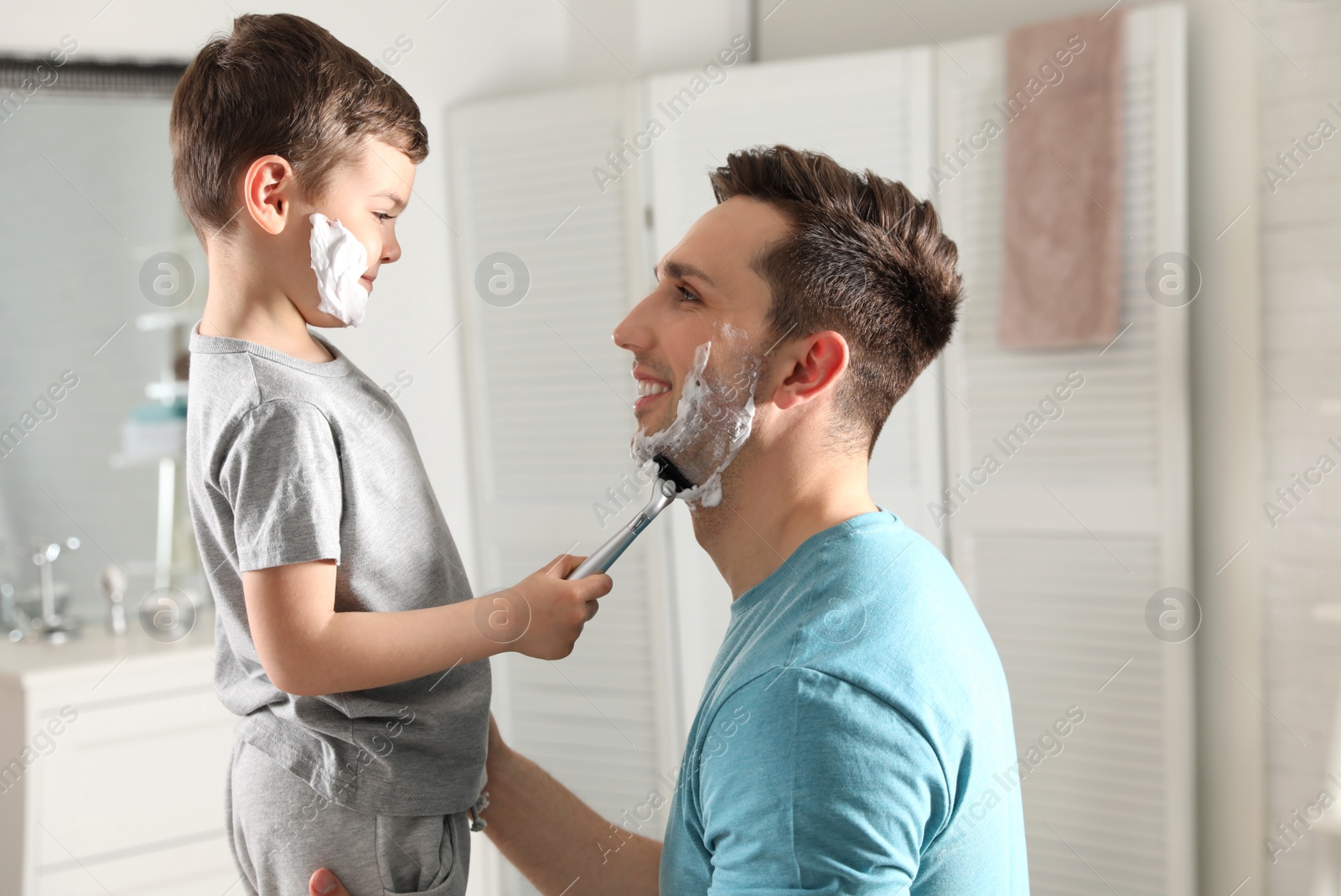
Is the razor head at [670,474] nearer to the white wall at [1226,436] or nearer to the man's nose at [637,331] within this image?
the man's nose at [637,331]

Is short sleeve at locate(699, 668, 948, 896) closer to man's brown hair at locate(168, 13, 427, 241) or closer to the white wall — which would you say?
man's brown hair at locate(168, 13, 427, 241)

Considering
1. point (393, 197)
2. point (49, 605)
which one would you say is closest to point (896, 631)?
point (393, 197)

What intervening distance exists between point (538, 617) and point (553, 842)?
1.25 ft

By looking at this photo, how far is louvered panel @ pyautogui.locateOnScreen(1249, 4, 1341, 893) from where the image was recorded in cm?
195

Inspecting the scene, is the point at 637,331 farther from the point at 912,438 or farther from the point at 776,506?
the point at 912,438

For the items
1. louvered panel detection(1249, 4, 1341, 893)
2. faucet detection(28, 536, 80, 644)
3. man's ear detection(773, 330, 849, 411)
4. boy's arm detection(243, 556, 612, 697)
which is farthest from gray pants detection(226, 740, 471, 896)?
louvered panel detection(1249, 4, 1341, 893)

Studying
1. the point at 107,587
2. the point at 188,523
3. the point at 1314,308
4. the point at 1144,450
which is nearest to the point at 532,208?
the point at 188,523

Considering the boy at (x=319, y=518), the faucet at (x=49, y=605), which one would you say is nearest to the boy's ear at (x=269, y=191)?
the boy at (x=319, y=518)

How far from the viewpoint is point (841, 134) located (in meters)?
2.23

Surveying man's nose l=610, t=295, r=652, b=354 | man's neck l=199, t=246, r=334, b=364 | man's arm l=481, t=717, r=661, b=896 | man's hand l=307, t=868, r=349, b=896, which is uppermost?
man's neck l=199, t=246, r=334, b=364

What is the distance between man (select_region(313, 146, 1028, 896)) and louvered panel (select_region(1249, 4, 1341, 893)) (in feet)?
4.14

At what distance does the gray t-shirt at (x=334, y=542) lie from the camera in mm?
882

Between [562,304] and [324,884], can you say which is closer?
[324,884]

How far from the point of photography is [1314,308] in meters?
1.98
